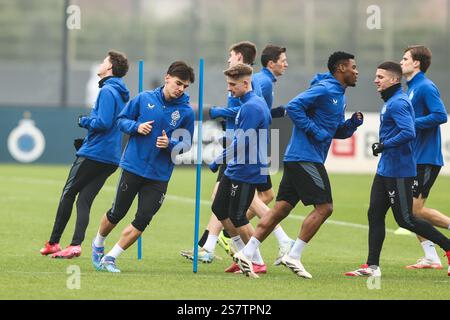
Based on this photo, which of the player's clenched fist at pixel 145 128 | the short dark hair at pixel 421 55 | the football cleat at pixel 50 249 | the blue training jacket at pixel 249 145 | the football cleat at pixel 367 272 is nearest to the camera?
the player's clenched fist at pixel 145 128

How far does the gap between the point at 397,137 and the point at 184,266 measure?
8.71 feet

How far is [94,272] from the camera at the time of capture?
443 inches

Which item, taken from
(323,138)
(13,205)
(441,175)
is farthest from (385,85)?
(441,175)

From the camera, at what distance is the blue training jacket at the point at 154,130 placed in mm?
11266

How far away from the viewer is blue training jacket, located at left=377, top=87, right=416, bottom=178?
11.2 meters

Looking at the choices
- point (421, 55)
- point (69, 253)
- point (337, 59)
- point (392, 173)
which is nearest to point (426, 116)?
point (421, 55)

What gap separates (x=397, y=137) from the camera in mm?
11180

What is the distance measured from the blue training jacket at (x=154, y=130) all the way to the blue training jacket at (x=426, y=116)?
2.62 meters

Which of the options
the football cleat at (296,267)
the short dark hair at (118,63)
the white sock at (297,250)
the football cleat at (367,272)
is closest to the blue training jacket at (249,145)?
the white sock at (297,250)

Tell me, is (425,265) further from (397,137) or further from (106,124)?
(106,124)

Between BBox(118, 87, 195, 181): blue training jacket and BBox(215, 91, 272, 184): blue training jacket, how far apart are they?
449mm

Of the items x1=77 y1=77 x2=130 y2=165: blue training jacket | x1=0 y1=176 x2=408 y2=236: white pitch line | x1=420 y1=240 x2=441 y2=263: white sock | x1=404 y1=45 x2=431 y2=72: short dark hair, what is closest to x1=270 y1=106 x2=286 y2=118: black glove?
x1=404 y1=45 x2=431 y2=72: short dark hair

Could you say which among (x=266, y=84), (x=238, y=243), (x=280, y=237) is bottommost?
(x=280, y=237)

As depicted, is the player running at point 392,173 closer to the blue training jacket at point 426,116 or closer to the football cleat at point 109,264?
the blue training jacket at point 426,116
